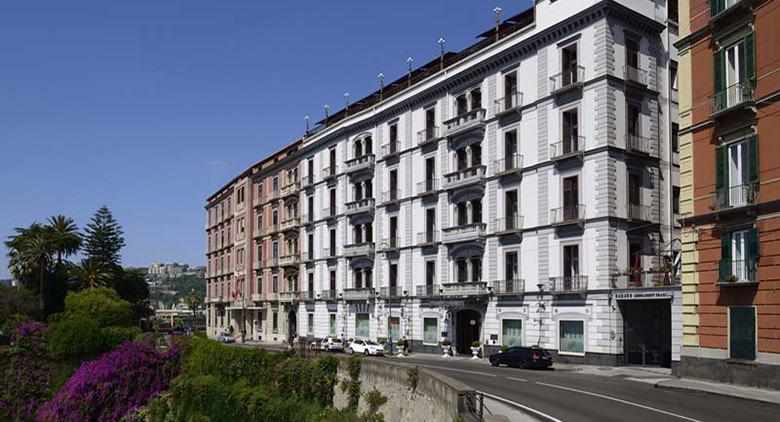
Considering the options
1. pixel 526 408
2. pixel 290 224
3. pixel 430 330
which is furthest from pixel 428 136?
pixel 526 408

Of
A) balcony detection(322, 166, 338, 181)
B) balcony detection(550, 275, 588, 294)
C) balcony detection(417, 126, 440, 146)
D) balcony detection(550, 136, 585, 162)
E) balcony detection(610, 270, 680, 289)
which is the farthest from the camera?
balcony detection(322, 166, 338, 181)

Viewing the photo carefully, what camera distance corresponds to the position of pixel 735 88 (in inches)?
1201

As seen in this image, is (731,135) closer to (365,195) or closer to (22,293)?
(365,195)

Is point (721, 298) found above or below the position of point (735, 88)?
below

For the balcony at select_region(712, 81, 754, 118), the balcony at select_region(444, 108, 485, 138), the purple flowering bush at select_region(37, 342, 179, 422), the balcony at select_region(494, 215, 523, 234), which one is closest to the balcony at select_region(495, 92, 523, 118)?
the balcony at select_region(444, 108, 485, 138)

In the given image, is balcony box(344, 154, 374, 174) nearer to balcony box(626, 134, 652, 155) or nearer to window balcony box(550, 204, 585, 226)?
window balcony box(550, 204, 585, 226)

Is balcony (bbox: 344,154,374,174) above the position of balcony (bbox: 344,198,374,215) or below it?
above

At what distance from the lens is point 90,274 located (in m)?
88.2

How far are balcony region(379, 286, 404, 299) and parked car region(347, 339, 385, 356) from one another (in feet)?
13.4

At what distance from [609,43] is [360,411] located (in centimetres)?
2768

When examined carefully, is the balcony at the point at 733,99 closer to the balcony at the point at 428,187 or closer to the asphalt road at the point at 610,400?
the asphalt road at the point at 610,400

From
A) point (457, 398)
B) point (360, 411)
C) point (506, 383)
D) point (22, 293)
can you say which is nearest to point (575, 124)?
point (506, 383)

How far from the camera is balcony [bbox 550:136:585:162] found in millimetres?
44125

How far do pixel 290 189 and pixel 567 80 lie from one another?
41.5 meters
